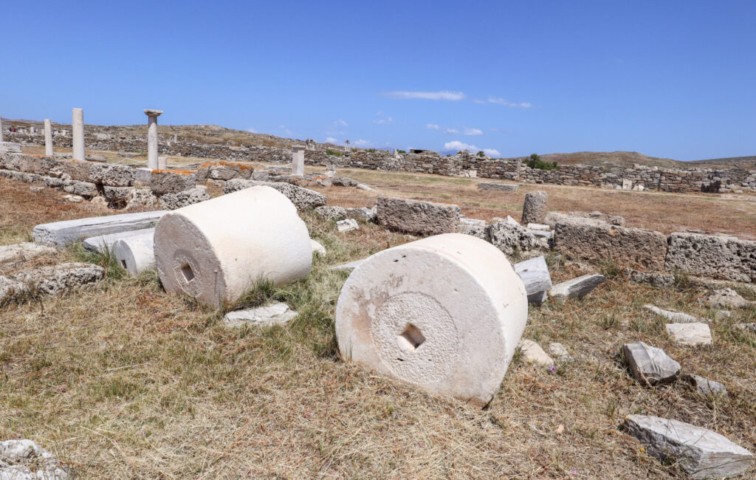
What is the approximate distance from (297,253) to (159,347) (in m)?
1.57

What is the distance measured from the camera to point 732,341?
420 centimetres

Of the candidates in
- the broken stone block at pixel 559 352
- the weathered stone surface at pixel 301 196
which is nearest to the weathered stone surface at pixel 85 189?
the weathered stone surface at pixel 301 196

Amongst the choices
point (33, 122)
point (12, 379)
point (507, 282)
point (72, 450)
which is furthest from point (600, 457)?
point (33, 122)

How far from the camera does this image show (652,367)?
3.39 meters

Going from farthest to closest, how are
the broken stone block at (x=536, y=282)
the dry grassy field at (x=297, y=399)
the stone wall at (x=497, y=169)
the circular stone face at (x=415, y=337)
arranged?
the stone wall at (x=497, y=169) → the broken stone block at (x=536, y=282) → the circular stone face at (x=415, y=337) → the dry grassy field at (x=297, y=399)

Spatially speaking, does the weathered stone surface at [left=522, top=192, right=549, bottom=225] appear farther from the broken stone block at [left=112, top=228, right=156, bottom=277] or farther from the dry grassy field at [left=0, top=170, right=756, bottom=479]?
the broken stone block at [left=112, top=228, right=156, bottom=277]

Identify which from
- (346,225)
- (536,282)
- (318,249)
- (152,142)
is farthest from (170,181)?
(536,282)

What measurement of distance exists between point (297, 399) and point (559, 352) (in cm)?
227

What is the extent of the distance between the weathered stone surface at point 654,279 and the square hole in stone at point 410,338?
4.24 m

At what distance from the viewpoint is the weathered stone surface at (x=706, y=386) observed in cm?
324

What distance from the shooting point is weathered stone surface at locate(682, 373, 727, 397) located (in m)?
3.24

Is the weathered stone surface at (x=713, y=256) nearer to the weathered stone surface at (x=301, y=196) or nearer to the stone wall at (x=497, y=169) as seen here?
the weathered stone surface at (x=301, y=196)

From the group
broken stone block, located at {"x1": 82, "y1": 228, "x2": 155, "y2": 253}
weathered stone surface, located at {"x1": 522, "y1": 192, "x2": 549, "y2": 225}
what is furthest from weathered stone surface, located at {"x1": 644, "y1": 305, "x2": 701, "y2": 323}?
weathered stone surface, located at {"x1": 522, "y1": 192, "x2": 549, "y2": 225}

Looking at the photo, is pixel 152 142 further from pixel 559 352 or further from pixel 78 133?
pixel 559 352
